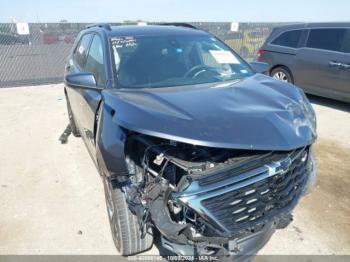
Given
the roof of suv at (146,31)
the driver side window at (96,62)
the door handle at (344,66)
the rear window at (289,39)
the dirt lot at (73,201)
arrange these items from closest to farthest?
the dirt lot at (73,201) < the driver side window at (96,62) < the roof of suv at (146,31) < the door handle at (344,66) < the rear window at (289,39)

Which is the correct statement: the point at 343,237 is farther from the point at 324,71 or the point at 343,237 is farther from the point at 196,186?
the point at 324,71

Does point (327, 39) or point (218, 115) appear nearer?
point (218, 115)

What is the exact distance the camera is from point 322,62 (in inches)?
277

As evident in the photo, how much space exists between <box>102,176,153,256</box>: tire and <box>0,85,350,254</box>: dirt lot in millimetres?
260

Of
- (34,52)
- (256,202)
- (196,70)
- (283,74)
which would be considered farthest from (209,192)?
(34,52)

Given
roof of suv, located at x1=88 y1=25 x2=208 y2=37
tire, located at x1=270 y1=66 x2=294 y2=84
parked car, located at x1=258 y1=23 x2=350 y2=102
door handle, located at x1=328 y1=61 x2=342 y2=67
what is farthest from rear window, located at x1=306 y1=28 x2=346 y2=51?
roof of suv, located at x1=88 y1=25 x2=208 y2=37

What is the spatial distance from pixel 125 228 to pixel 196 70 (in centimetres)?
168

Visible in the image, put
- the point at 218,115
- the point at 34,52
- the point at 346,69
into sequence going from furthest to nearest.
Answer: the point at 34,52 → the point at 346,69 → the point at 218,115

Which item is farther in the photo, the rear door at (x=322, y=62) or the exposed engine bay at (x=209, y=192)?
the rear door at (x=322, y=62)

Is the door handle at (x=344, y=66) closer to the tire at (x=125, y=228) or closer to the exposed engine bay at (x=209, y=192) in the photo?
the exposed engine bay at (x=209, y=192)

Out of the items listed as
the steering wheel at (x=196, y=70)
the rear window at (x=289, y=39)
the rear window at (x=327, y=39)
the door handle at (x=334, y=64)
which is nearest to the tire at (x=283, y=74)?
the rear window at (x=289, y=39)

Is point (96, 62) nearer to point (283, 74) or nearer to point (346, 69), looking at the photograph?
point (346, 69)

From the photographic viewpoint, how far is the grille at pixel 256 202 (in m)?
2.02

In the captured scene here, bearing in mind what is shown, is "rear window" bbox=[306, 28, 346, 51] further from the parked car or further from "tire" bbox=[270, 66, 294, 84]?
"tire" bbox=[270, 66, 294, 84]
